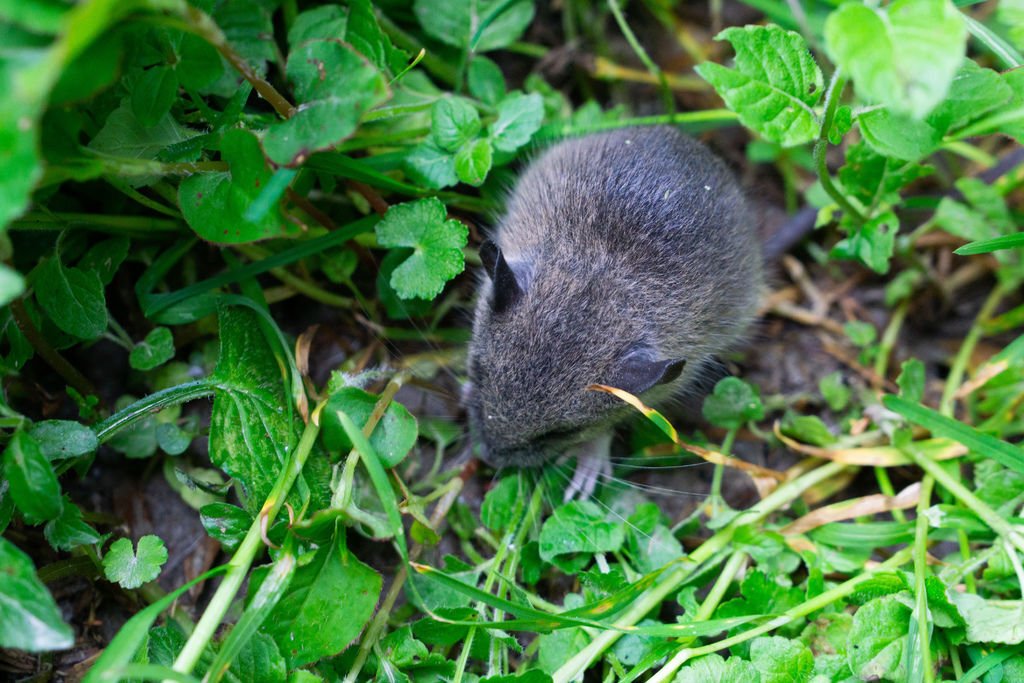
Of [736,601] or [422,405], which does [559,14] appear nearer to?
[422,405]

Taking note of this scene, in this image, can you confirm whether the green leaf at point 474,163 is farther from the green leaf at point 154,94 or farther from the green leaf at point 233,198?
the green leaf at point 154,94

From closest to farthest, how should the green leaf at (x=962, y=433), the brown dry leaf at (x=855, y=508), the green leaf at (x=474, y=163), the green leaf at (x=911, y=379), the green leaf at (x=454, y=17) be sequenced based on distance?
1. the green leaf at (x=962, y=433)
2. the green leaf at (x=474, y=163)
3. the brown dry leaf at (x=855, y=508)
4. the green leaf at (x=911, y=379)
5. the green leaf at (x=454, y=17)

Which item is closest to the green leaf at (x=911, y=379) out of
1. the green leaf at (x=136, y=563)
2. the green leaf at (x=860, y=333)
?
the green leaf at (x=860, y=333)

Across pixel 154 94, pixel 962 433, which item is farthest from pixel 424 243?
pixel 962 433

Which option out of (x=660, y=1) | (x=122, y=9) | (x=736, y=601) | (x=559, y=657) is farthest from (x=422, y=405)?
(x=660, y=1)

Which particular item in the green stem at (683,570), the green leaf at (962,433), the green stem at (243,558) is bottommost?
the green stem at (683,570)

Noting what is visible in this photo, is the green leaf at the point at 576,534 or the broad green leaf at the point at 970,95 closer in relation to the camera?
the broad green leaf at the point at 970,95
